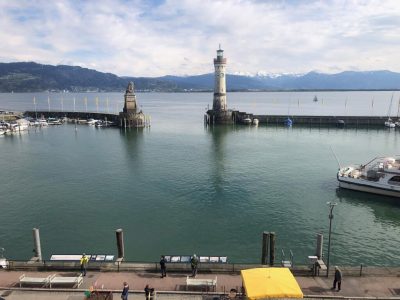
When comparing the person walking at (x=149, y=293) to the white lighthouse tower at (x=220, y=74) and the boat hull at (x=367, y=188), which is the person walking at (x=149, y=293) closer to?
the boat hull at (x=367, y=188)

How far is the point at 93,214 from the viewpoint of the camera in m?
36.8

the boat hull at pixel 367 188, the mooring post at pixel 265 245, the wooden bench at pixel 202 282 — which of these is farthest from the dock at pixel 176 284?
the boat hull at pixel 367 188

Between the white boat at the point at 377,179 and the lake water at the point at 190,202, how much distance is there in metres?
1.04

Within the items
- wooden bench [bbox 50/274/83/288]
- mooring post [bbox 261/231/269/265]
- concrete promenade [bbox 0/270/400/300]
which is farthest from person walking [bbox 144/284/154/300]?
mooring post [bbox 261/231/269/265]

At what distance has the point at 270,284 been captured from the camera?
16.4 meters

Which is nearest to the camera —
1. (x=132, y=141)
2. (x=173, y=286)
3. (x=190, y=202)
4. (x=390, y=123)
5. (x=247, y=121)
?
(x=173, y=286)

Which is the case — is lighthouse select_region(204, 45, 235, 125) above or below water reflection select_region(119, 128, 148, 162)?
above

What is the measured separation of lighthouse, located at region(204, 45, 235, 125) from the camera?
113625 millimetres

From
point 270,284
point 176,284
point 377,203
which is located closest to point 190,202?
point 176,284

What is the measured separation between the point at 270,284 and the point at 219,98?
104m

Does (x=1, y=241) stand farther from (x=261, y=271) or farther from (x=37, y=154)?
(x=37, y=154)

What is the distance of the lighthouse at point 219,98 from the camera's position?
11362 cm

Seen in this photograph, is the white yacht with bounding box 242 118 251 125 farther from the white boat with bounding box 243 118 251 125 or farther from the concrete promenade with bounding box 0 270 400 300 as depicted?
the concrete promenade with bounding box 0 270 400 300

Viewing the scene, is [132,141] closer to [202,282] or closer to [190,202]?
[190,202]
